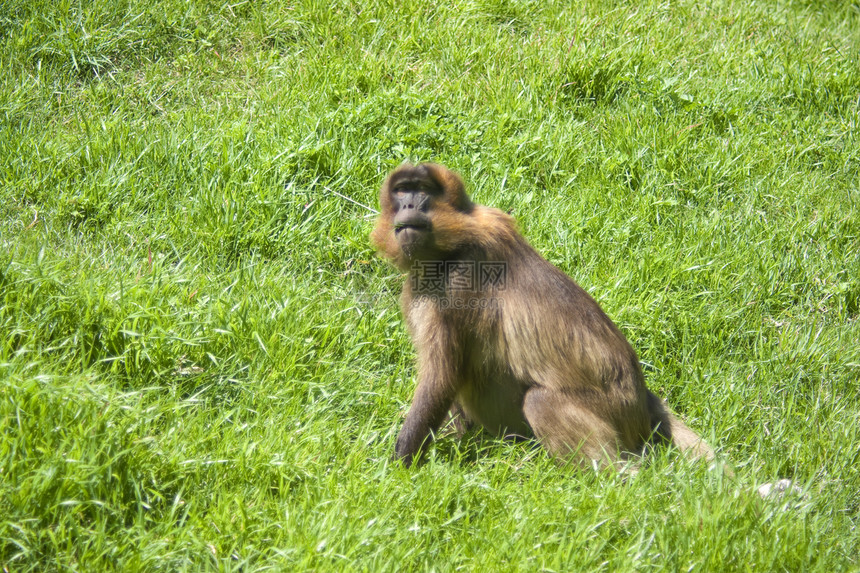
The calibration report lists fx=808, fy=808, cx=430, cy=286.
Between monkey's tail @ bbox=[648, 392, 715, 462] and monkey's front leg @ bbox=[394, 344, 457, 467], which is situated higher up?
monkey's front leg @ bbox=[394, 344, 457, 467]

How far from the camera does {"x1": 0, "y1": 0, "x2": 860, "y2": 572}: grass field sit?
3592 mm

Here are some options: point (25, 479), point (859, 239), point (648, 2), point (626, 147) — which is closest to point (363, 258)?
point (626, 147)

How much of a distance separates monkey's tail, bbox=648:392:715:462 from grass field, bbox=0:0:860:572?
0.50ft

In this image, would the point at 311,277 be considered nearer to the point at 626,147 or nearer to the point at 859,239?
the point at 626,147

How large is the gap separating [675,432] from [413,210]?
2.03m

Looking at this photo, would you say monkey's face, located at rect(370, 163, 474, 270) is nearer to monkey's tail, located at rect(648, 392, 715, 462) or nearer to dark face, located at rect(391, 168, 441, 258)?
dark face, located at rect(391, 168, 441, 258)

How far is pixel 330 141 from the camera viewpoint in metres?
6.28

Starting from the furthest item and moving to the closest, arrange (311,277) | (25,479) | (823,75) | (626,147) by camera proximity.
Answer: (823,75) → (626,147) → (311,277) → (25,479)

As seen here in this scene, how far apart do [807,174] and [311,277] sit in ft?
14.9

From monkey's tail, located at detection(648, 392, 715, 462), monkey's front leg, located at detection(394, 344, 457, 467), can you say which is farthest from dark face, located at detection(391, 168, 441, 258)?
monkey's tail, located at detection(648, 392, 715, 462)

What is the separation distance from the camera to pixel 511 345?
4.58 m
